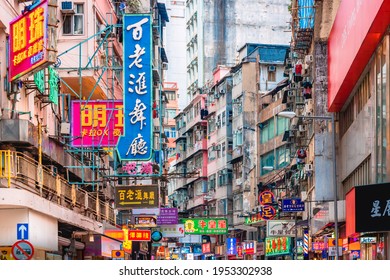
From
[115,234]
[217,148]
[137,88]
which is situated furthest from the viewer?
[217,148]

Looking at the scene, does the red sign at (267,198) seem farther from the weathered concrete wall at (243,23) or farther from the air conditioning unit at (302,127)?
the weathered concrete wall at (243,23)

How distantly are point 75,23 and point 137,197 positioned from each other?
7780mm

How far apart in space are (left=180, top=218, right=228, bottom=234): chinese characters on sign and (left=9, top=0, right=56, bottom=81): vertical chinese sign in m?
46.7

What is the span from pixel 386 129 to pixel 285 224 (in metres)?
38.0

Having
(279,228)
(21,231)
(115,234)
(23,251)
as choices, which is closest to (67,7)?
(115,234)

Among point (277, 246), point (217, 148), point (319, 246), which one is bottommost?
point (277, 246)

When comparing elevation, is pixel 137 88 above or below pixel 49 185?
above

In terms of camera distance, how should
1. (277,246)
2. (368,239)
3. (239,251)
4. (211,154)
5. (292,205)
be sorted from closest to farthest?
1. (368,239)
2. (292,205)
3. (277,246)
4. (239,251)
5. (211,154)

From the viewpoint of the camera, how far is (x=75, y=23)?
131 feet

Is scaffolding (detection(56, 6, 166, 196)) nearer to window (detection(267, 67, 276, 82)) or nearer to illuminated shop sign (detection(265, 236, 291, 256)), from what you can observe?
illuminated shop sign (detection(265, 236, 291, 256))

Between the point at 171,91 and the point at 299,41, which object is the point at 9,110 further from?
the point at 171,91

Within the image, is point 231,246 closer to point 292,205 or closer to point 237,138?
point 237,138

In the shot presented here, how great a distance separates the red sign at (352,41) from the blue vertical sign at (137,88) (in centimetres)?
621

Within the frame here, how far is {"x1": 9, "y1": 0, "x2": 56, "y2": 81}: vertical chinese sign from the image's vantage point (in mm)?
24859
